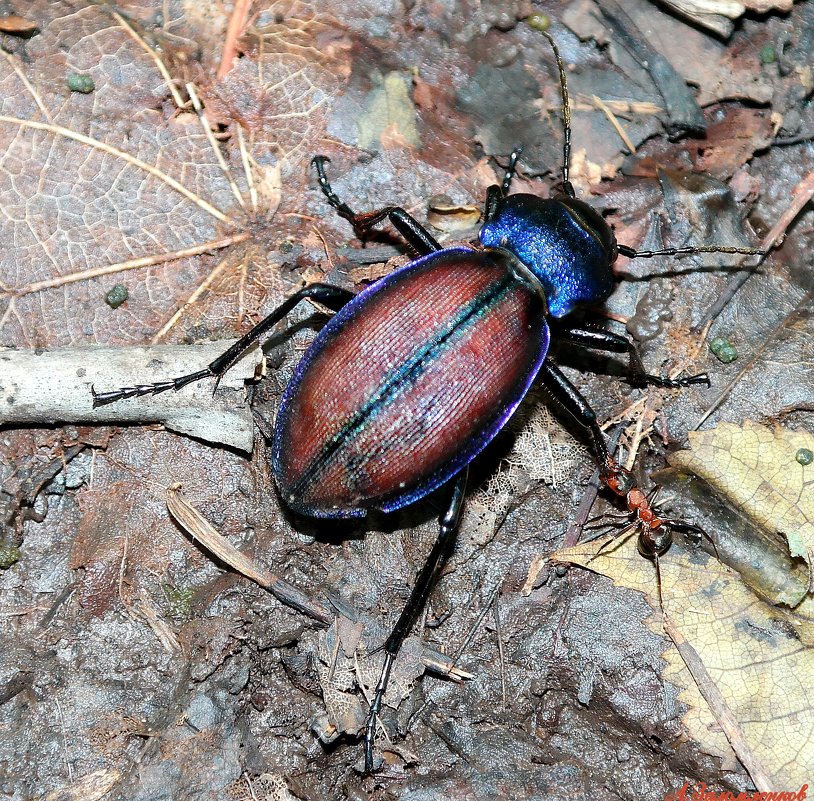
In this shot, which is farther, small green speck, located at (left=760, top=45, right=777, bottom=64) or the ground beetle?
small green speck, located at (left=760, top=45, right=777, bottom=64)

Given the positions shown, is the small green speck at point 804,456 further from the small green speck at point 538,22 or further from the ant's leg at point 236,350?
the small green speck at point 538,22

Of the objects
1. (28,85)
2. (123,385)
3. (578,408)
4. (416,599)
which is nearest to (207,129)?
(28,85)

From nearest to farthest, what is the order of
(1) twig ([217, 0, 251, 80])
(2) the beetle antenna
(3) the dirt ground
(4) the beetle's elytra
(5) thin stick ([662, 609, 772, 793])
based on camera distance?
(4) the beetle's elytra, (5) thin stick ([662, 609, 772, 793]), (3) the dirt ground, (1) twig ([217, 0, 251, 80]), (2) the beetle antenna

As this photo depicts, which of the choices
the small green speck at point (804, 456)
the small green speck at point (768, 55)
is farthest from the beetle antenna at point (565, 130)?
the small green speck at point (804, 456)

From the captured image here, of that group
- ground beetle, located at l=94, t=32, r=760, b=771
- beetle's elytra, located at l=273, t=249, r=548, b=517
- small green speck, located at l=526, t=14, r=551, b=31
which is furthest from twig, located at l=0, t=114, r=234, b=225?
small green speck, located at l=526, t=14, r=551, b=31

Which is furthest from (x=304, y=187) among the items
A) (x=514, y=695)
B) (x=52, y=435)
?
(x=514, y=695)

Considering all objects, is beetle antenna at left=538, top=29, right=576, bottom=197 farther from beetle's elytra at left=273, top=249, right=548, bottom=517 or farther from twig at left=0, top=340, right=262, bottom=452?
twig at left=0, top=340, right=262, bottom=452

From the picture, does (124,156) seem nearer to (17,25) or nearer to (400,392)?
(17,25)
